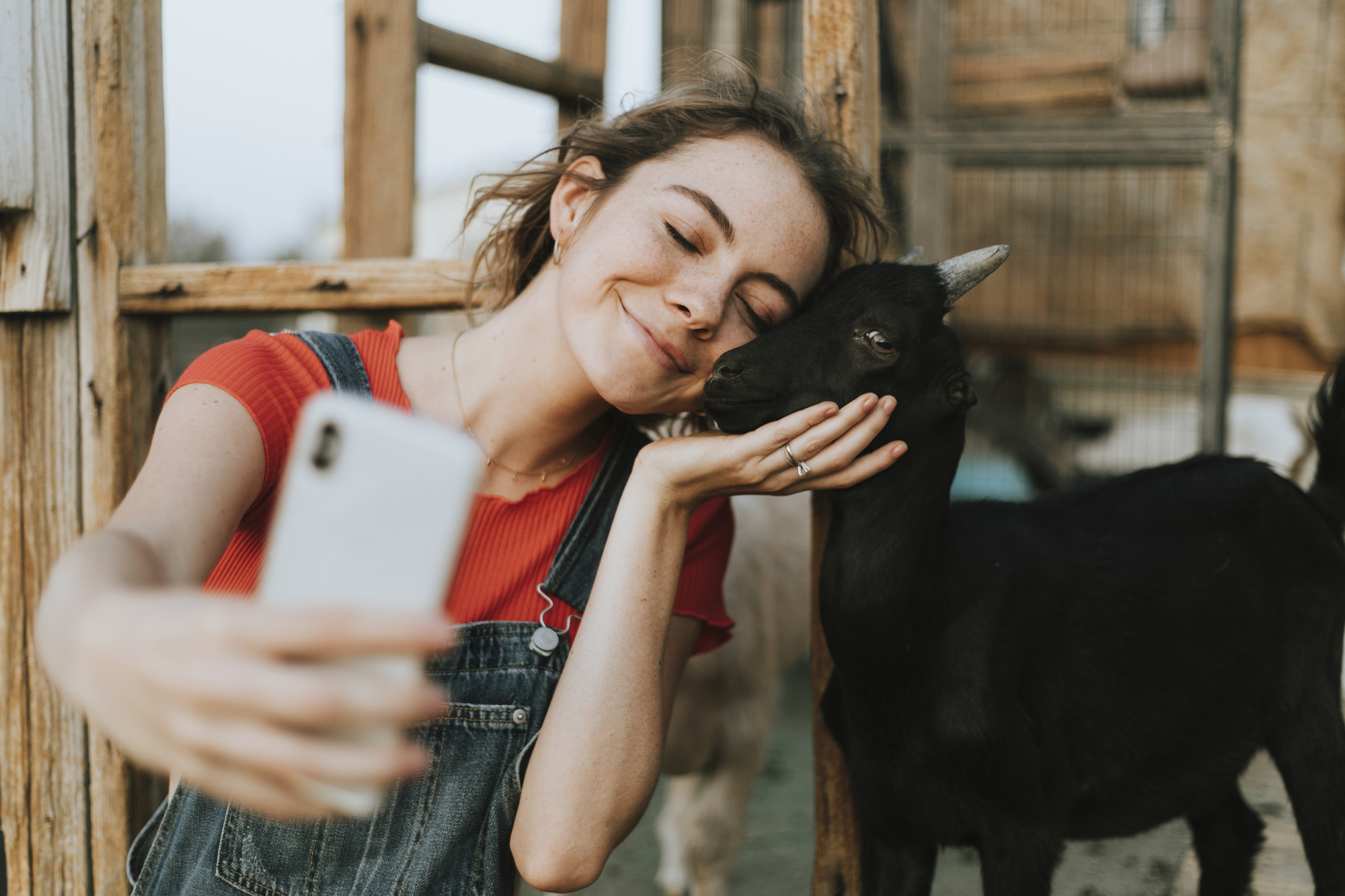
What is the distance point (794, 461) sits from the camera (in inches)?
58.4

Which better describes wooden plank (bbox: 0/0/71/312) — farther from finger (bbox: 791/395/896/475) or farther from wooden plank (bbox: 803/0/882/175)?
finger (bbox: 791/395/896/475)

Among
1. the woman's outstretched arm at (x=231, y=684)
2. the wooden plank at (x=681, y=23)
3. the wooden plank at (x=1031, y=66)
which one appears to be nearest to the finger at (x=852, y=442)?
the woman's outstretched arm at (x=231, y=684)

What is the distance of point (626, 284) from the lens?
4.93ft

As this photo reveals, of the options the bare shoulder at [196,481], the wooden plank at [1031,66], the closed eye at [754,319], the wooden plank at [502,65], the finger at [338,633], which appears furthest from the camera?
the wooden plank at [1031,66]

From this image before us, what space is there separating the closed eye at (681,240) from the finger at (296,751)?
104 cm

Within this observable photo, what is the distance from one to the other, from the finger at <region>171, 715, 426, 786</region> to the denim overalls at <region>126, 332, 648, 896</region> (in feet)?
3.33

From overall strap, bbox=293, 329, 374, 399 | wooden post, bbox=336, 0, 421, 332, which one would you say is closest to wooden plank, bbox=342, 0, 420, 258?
wooden post, bbox=336, 0, 421, 332

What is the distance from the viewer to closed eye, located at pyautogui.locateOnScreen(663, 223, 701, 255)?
150cm

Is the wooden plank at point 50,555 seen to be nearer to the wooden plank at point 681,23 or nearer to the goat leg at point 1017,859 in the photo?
the goat leg at point 1017,859

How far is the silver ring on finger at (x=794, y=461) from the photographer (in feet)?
4.84

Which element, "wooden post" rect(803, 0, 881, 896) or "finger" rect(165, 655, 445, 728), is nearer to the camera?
"finger" rect(165, 655, 445, 728)

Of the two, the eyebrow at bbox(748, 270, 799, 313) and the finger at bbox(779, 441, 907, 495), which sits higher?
the eyebrow at bbox(748, 270, 799, 313)

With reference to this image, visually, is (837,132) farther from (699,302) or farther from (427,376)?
(427,376)

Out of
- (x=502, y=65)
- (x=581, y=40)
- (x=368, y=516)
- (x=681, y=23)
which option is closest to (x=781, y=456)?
(x=368, y=516)
